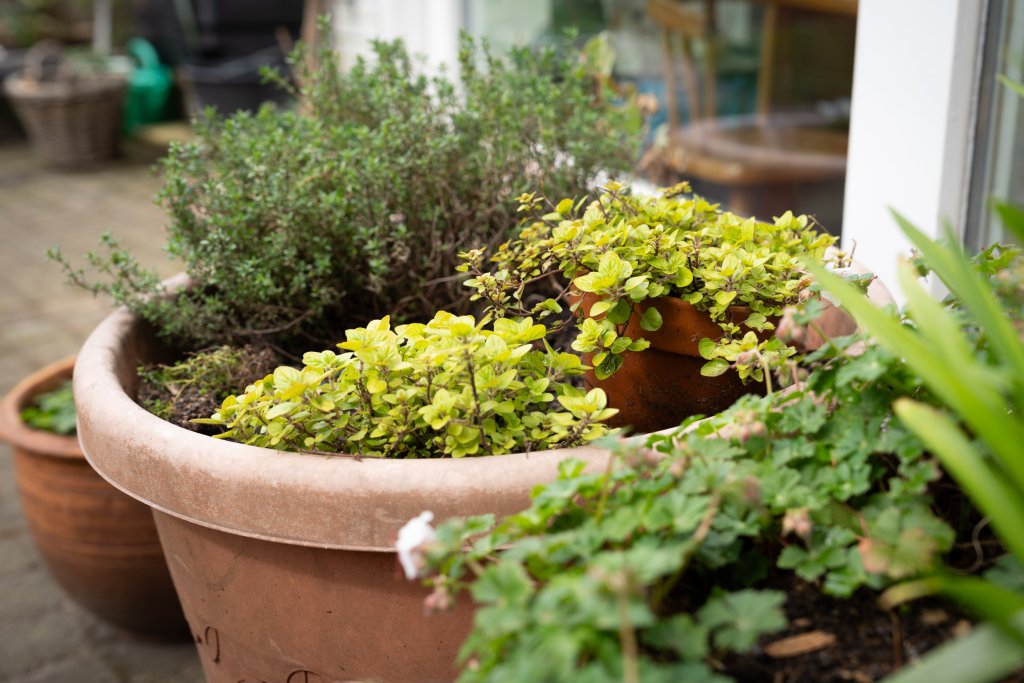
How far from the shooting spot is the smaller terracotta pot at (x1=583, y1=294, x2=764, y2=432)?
134cm

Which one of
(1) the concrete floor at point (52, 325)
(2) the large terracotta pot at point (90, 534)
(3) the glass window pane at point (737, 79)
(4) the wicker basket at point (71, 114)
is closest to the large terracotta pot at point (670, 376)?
(1) the concrete floor at point (52, 325)

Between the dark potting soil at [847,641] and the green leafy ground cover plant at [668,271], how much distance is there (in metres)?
0.31

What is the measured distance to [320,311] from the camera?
1.69 metres

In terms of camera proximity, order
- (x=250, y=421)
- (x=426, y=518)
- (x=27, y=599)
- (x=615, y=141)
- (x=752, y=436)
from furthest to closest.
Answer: (x=27, y=599)
(x=615, y=141)
(x=250, y=421)
(x=752, y=436)
(x=426, y=518)

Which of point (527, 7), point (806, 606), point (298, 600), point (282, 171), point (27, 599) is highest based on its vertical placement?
point (527, 7)

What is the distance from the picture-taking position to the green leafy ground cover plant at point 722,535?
78cm

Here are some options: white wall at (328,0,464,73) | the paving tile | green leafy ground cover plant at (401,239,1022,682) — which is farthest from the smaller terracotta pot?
white wall at (328,0,464,73)

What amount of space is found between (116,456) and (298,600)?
32 centimetres

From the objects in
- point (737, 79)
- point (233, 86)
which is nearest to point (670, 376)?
point (737, 79)

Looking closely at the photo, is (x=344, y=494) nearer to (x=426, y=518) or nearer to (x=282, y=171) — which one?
(x=426, y=518)

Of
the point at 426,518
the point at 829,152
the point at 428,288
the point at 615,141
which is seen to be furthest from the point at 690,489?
the point at 829,152

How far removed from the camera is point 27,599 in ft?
7.73

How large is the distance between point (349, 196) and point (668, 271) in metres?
0.65

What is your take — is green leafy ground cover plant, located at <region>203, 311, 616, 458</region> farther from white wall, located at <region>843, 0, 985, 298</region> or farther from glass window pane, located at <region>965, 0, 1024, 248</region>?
glass window pane, located at <region>965, 0, 1024, 248</region>
